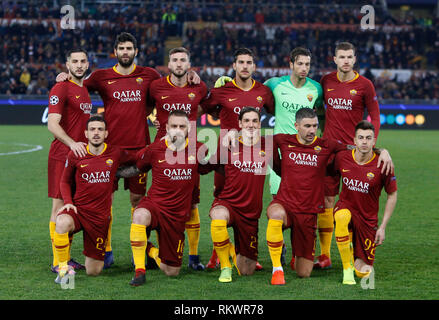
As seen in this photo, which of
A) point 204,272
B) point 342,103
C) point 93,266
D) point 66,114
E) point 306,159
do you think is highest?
point 342,103

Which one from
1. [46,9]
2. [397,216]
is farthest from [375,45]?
[397,216]

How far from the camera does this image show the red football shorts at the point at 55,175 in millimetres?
6525

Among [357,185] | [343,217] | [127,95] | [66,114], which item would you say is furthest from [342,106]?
[66,114]

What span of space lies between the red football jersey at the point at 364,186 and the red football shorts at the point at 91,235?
2189 mm

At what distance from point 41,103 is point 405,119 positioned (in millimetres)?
12986

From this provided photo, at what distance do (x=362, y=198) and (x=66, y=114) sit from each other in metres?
2.95

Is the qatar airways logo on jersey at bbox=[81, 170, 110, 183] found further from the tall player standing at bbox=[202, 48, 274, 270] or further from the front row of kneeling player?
the tall player standing at bbox=[202, 48, 274, 270]

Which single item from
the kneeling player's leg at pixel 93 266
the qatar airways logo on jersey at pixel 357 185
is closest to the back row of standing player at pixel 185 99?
the kneeling player's leg at pixel 93 266

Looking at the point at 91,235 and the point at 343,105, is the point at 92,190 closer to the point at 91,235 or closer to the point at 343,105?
the point at 91,235

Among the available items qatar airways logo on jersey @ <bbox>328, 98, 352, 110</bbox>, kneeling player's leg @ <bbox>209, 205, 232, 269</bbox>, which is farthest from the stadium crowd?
kneeling player's leg @ <bbox>209, 205, 232, 269</bbox>

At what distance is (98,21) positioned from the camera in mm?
30797

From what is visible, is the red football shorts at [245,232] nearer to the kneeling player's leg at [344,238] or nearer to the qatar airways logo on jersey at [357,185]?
the kneeling player's leg at [344,238]

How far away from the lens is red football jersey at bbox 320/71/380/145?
6.82m

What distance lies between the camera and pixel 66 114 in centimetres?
659
